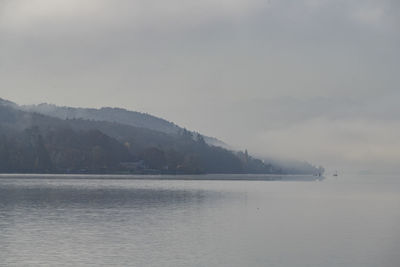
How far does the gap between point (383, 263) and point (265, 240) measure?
1561 centimetres

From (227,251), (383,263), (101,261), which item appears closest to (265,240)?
(227,251)

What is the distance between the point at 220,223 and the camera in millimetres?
76688

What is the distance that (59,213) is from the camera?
83375 mm

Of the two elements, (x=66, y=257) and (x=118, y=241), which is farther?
(x=118, y=241)

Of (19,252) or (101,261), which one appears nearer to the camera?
(101,261)

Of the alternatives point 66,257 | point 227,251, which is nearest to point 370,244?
point 227,251

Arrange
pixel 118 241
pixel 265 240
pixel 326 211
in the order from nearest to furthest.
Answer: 1. pixel 118 241
2. pixel 265 240
3. pixel 326 211

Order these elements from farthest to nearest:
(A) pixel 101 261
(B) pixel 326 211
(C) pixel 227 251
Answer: (B) pixel 326 211 < (C) pixel 227 251 < (A) pixel 101 261

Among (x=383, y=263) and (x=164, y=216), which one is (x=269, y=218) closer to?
(x=164, y=216)

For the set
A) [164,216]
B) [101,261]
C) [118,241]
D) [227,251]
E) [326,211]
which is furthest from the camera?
[326,211]

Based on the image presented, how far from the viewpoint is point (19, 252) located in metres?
49.2

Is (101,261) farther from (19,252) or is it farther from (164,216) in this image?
(164,216)

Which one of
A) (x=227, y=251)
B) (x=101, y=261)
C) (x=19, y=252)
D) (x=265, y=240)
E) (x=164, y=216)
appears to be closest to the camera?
(x=101, y=261)

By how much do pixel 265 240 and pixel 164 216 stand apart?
81.1 feet
